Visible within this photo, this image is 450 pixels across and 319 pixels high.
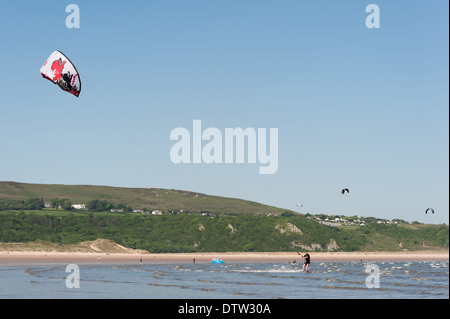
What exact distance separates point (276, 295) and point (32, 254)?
180 feet

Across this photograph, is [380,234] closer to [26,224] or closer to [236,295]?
[26,224]

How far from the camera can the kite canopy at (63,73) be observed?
36031mm

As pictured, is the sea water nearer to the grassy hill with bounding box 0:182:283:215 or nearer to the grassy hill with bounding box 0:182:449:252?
the grassy hill with bounding box 0:182:449:252

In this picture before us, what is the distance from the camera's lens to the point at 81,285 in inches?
1373

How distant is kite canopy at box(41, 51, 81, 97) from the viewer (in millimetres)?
36031

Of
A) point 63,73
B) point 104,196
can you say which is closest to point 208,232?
point 104,196

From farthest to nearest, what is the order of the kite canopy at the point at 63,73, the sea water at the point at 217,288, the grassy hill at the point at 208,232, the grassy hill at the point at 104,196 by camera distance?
the grassy hill at the point at 104,196 → the grassy hill at the point at 208,232 → the kite canopy at the point at 63,73 → the sea water at the point at 217,288

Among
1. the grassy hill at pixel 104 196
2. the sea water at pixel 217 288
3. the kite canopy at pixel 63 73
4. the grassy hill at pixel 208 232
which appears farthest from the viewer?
the grassy hill at pixel 104 196

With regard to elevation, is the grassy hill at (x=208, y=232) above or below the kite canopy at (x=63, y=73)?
below

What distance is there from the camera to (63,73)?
36.0 metres

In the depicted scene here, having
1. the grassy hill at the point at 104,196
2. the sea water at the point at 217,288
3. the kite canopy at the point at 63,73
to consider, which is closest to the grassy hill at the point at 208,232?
the grassy hill at the point at 104,196

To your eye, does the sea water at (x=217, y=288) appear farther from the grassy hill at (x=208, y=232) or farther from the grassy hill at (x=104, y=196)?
the grassy hill at (x=104, y=196)

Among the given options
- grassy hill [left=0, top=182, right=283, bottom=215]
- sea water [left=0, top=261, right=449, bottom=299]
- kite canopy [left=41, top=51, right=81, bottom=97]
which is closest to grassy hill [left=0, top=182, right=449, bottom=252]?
grassy hill [left=0, top=182, right=283, bottom=215]

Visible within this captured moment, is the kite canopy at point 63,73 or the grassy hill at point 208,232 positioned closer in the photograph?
the kite canopy at point 63,73
